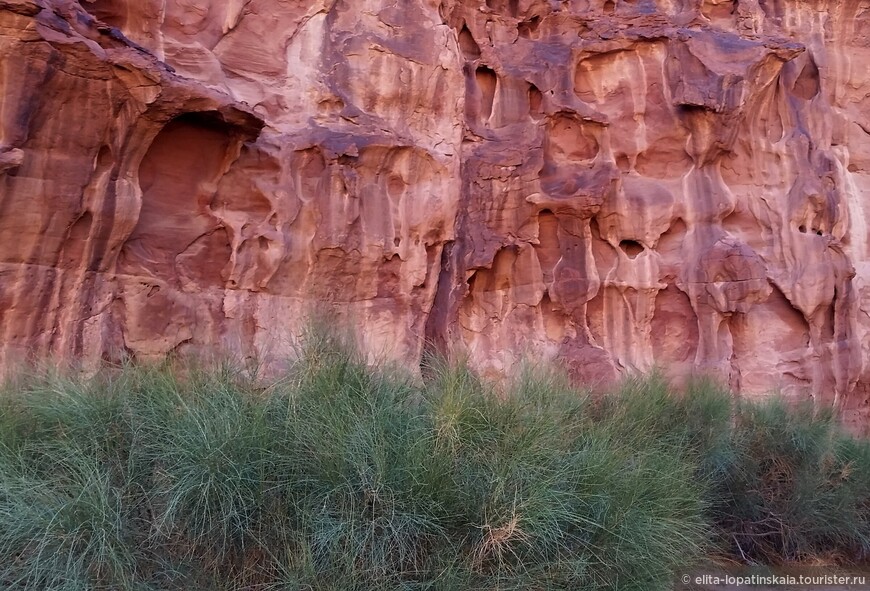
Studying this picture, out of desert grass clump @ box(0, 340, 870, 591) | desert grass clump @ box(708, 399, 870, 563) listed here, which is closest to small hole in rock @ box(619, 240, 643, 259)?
desert grass clump @ box(708, 399, 870, 563)

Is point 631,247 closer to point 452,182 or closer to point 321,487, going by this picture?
point 452,182

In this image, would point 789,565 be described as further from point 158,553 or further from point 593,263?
point 158,553

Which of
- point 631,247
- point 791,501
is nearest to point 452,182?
point 631,247

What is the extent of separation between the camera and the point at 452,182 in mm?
9359

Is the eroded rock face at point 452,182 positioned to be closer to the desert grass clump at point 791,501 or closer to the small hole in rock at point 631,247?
the small hole in rock at point 631,247

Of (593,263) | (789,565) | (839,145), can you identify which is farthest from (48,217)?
(839,145)

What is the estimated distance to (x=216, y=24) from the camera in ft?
27.8

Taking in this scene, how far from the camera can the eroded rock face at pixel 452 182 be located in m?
6.46

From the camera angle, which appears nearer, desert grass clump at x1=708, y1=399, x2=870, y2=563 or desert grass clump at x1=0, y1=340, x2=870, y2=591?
desert grass clump at x1=0, y1=340, x2=870, y2=591

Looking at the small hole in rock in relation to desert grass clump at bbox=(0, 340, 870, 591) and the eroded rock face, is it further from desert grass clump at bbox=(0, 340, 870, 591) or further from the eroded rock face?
desert grass clump at bbox=(0, 340, 870, 591)

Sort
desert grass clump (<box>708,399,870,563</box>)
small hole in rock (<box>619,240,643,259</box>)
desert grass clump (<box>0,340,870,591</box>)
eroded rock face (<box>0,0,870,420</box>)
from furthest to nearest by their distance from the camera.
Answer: small hole in rock (<box>619,240,643,259</box>) → desert grass clump (<box>708,399,870,563</box>) → eroded rock face (<box>0,0,870,420</box>) → desert grass clump (<box>0,340,870,591</box>)

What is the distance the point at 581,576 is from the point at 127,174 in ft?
20.0

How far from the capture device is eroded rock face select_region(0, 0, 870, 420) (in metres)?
6.46

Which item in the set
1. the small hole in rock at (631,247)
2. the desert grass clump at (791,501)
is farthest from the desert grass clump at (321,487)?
the small hole in rock at (631,247)
